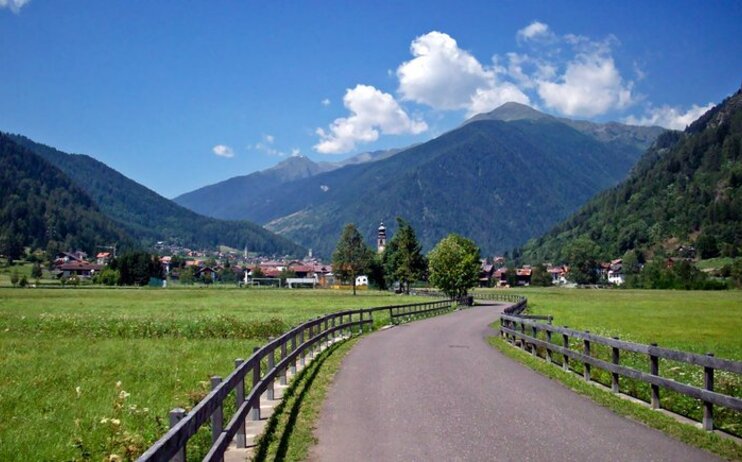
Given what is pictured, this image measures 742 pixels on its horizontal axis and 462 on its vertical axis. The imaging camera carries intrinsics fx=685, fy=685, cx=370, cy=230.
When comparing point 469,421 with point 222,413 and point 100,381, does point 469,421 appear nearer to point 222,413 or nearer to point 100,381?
point 222,413

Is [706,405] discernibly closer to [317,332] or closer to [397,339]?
[317,332]

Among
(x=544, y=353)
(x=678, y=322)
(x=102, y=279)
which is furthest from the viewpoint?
(x=102, y=279)

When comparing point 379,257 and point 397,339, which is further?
point 379,257

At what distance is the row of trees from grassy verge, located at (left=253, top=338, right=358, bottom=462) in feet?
228

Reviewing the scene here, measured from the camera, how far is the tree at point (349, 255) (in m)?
129

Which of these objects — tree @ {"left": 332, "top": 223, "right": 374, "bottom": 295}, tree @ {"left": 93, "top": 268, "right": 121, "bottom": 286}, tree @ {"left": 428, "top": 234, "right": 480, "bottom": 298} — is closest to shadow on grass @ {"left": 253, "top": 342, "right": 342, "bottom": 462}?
tree @ {"left": 428, "top": 234, "right": 480, "bottom": 298}

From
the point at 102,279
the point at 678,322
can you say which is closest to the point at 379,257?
the point at 102,279

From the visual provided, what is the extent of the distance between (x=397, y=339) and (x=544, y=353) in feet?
25.9

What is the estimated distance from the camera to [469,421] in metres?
11.9

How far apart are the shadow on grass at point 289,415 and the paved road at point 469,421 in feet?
1.72

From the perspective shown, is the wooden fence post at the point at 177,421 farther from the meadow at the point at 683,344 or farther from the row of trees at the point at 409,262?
the row of trees at the point at 409,262

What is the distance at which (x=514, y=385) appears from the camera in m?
16.3

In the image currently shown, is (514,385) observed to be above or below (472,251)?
below

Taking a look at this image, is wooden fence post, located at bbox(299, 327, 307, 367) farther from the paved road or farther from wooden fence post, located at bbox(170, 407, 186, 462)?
wooden fence post, located at bbox(170, 407, 186, 462)
